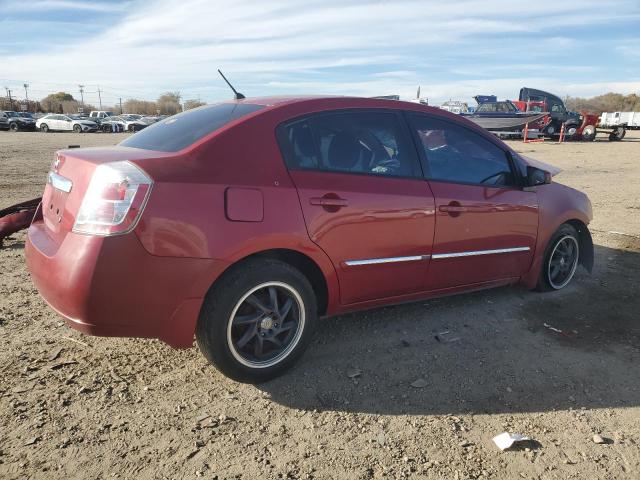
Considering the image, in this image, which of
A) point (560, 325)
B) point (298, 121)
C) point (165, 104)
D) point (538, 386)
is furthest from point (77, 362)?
point (165, 104)

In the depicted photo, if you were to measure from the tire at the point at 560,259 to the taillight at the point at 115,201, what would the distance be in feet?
12.1

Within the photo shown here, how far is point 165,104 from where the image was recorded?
320 feet

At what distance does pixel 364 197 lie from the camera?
10.8 feet

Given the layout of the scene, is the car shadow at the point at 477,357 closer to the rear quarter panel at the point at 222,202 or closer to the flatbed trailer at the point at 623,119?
the rear quarter panel at the point at 222,202

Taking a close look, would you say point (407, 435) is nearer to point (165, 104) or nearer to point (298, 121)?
point (298, 121)

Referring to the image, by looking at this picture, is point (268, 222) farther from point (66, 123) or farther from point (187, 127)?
point (66, 123)

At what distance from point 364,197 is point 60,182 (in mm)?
1870

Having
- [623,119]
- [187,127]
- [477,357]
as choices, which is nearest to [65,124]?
[187,127]

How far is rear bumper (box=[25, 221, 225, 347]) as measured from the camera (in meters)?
2.57

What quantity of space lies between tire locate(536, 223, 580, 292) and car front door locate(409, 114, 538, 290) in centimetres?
41

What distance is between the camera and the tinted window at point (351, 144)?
3166 mm

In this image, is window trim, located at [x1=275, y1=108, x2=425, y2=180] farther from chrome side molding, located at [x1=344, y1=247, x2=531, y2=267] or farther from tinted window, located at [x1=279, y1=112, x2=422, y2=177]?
chrome side molding, located at [x1=344, y1=247, x2=531, y2=267]

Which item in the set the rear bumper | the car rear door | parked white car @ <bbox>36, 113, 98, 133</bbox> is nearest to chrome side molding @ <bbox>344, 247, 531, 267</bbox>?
the rear bumper

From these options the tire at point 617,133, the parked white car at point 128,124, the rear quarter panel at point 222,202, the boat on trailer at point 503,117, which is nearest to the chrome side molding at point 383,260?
the rear quarter panel at point 222,202
